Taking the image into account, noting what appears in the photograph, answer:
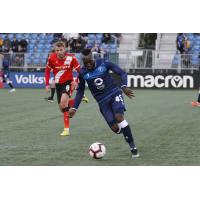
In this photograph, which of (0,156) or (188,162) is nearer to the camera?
(188,162)

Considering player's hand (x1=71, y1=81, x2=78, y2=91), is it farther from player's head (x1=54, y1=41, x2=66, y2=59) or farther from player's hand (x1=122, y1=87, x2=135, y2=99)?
player's hand (x1=122, y1=87, x2=135, y2=99)

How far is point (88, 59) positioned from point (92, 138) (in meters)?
2.83

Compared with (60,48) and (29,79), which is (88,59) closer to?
(60,48)

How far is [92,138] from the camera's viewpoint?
1189cm

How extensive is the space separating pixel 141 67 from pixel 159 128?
822 inches

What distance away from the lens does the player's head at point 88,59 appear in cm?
946

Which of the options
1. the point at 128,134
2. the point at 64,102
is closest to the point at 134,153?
the point at 128,134

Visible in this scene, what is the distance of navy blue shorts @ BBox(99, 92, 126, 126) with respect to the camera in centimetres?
958

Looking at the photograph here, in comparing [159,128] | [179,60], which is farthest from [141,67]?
[159,128]

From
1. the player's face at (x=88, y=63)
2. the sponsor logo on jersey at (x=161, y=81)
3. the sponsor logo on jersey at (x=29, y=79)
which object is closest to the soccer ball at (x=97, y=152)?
the player's face at (x=88, y=63)

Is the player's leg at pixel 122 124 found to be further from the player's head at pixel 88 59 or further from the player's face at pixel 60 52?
the player's face at pixel 60 52
